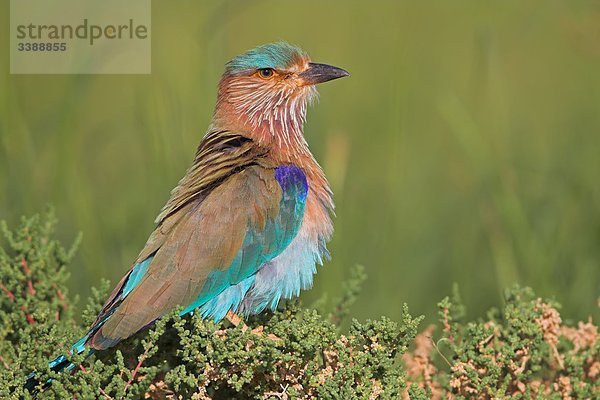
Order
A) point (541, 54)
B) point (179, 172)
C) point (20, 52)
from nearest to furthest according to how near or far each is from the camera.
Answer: point (179, 172), point (20, 52), point (541, 54)

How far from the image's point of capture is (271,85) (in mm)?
4844

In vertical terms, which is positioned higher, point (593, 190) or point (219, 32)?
point (219, 32)

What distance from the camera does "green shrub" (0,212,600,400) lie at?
3.36m

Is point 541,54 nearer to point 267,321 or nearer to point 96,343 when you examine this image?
point 267,321

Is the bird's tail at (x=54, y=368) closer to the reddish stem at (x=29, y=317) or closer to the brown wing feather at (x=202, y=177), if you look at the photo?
the brown wing feather at (x=202, y=177)

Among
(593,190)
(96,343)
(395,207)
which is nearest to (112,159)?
(395,207)

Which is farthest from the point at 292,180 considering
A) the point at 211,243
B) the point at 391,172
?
the point at 391,172

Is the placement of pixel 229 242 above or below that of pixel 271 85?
below

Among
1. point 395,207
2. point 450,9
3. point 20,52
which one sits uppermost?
point 450,9

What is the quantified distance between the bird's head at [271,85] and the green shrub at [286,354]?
865mm

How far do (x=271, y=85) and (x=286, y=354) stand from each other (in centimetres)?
174

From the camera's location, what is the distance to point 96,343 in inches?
143

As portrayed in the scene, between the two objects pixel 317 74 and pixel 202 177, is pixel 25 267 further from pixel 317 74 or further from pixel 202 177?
pixel 317 74

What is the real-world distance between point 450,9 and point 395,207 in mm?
4891
